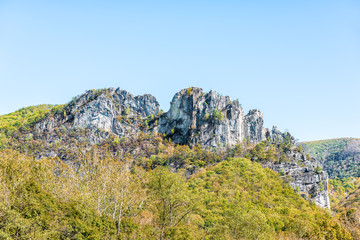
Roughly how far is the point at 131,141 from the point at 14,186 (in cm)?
12981

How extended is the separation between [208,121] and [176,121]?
84.4 feet

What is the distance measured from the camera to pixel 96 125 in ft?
548

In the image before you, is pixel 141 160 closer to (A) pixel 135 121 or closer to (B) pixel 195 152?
(B) pixel 195 152

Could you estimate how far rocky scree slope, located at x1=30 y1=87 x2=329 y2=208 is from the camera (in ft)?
513

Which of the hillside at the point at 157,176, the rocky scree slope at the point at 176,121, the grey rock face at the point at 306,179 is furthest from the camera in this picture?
the rocky scree slope at the point at 176,121

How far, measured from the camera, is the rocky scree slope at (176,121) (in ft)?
513

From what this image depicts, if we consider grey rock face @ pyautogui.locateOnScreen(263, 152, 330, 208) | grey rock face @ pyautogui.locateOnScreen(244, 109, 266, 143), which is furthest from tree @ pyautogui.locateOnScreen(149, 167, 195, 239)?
grey rock face @ pyautogui.locateOnScreen(244, 109, 266, 143)

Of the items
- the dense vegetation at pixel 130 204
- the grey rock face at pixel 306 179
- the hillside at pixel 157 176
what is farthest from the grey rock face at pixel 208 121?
the dense vegetation at pixel 130 204

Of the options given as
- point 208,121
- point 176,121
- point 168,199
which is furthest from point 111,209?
point 176,121

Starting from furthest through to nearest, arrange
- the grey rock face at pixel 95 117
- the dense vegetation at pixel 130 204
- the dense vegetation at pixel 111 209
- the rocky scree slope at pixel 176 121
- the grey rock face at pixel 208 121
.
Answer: the grey rock face at pixel 95 117 < the rocky scree slope at pixel 176 121 < the grey rock face at pixel 208 121 < the dense vegetation at pixel 130 204 < the dense vegetation at pixel 111 209

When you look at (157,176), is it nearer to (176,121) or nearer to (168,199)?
(168,199)

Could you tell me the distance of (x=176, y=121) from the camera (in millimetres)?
173375

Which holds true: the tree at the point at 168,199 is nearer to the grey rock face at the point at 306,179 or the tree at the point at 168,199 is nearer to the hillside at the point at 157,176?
the hillside at the point at 157,176

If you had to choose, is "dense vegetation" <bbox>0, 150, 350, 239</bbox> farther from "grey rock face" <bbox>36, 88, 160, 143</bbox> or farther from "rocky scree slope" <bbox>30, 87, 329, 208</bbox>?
"grey rock face" <bbox>36, 88, 160, 143</bbox>
